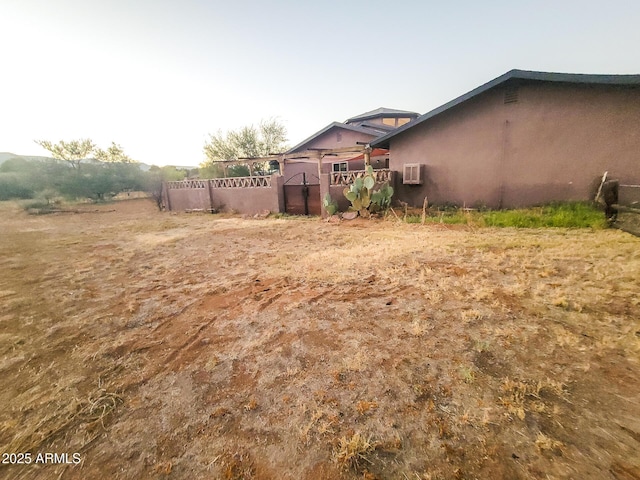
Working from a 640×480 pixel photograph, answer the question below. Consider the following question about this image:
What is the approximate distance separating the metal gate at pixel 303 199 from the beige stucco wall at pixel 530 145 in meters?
4.90

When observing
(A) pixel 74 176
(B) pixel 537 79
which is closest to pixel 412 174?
(B) pixel 537 79

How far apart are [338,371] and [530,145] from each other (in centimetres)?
1062

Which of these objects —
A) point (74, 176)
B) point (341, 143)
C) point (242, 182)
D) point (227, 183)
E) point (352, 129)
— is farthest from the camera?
point (74, 176)

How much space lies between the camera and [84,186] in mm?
23438

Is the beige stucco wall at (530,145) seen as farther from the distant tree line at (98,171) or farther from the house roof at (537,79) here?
the distant tree line at (98,171)

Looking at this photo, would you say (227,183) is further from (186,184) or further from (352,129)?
(352,129)

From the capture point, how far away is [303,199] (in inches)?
512

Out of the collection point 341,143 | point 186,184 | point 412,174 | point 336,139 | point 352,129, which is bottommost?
point 412,174

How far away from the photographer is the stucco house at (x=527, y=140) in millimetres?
7664

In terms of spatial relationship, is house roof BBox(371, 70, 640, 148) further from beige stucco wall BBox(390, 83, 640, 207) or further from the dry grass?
the dry grass

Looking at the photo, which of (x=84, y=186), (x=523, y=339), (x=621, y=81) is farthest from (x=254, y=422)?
(x=84, y=186)

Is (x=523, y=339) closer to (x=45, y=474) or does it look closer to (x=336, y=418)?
(x=336, y=418)

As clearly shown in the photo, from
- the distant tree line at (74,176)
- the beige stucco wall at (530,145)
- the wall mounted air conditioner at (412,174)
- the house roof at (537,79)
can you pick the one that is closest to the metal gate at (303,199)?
the wall mounted air conditioner at (412,174)

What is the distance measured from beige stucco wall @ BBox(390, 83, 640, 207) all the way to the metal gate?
490 centimetres
